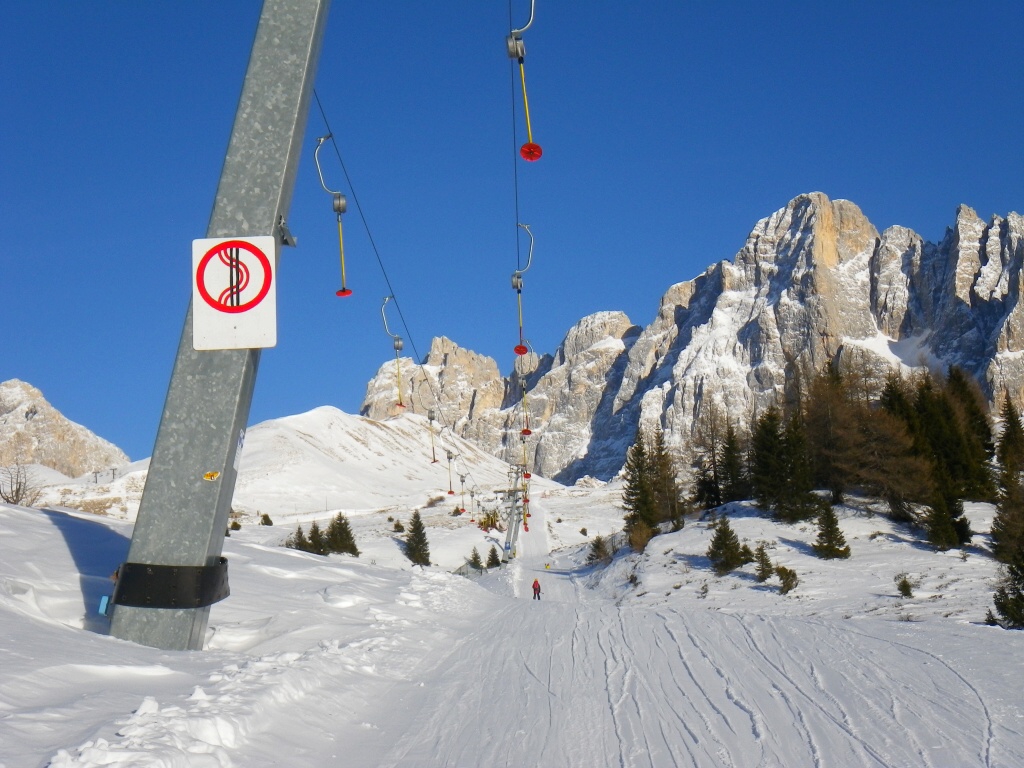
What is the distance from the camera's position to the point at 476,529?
2334 inches

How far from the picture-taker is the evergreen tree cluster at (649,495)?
3706 centimetres

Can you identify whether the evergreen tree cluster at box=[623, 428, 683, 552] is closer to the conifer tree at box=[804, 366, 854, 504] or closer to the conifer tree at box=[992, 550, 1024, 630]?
the conifer tree at box=[804, 366, 854, 504]

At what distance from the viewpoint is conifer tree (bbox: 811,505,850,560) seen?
26766 millimetres

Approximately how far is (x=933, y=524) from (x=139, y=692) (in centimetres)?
2827

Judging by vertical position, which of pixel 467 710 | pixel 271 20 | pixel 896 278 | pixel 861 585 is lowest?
pixel 467 710

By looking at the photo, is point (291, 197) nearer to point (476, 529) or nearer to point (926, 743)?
point (926, 743)

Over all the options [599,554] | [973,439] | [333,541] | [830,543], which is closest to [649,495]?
[599,554]

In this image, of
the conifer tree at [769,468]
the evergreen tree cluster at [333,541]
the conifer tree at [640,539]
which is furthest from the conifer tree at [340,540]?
the conifer tree at [769,468]

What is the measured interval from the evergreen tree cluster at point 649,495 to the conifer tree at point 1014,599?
19694 mm

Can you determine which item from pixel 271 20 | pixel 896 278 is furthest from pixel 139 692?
pixel 896 278

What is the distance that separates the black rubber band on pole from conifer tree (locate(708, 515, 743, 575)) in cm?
2277

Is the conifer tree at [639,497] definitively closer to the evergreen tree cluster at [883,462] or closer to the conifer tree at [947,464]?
the evergreen tree cluster at [883,462]

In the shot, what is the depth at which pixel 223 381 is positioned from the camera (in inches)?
217

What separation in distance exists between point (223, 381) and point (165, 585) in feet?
4.61
